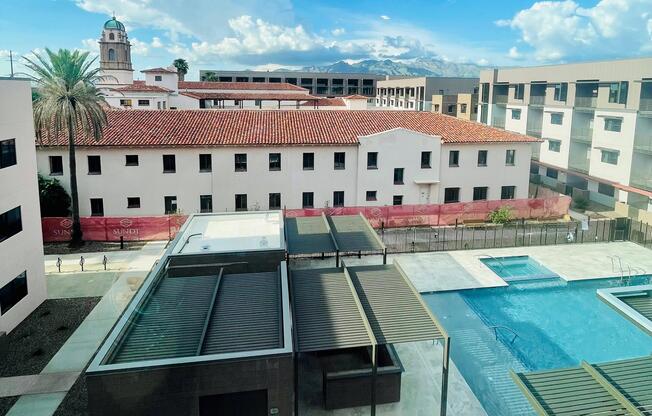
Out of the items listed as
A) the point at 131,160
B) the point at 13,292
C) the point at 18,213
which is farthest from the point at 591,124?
the point at 13,292

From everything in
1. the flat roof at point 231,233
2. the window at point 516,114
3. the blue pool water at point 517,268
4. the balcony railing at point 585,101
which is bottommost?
the blue pool water at point 517,268

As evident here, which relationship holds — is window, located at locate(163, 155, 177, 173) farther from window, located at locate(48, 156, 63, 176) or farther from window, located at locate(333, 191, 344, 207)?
window, located at locate(333, 191, 344, 207)

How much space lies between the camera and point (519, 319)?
23391 mm

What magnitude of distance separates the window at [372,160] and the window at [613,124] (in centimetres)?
2260

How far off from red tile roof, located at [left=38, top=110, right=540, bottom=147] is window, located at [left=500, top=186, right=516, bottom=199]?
3.87 metres

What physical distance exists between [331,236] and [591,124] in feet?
115

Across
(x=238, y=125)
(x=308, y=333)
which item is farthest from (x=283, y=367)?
(x=238, y=125)

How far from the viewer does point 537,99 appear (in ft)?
185

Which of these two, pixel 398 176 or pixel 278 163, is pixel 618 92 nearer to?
pixel 398 176

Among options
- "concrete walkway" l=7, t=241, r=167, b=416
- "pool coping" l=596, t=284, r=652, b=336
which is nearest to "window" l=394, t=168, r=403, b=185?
"concrete walkway" l=7, t=241, r=167, b=416

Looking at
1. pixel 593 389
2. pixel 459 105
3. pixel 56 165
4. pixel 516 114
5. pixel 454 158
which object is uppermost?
pixel 459 105

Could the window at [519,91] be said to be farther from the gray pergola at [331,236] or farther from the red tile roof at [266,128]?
the gray pergola at [331,236]

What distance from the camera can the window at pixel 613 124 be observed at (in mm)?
43875

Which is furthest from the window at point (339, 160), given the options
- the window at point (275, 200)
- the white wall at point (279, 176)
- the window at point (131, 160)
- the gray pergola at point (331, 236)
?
the window at point (131, 160)
